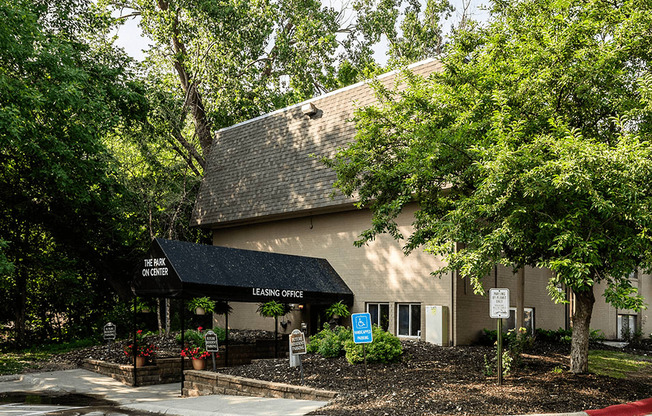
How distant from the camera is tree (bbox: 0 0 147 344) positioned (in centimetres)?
1880

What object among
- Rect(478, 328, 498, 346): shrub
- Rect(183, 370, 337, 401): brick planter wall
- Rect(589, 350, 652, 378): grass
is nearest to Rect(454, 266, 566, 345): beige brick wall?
Rect(478, 328, 498, 346): shrub

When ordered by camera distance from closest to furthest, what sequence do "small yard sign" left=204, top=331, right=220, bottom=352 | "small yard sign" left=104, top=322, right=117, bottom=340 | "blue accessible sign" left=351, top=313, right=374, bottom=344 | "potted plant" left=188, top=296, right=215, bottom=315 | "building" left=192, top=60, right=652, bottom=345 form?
1. "blue accessible sign" left=351, top=313, right=374, bottom=344
2. "small yard sign" left=204, top=331, right=220, bottom=352
3. "potted plant" left=188, top=296, right=215, bottom=315
4. "building" left=192, top=60, right=652, bottom=345
5. "small yard sign" left=104, top=322, right=117, bottom=340

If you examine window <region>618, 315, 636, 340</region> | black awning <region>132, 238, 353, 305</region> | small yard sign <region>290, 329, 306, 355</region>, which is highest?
black awning <region>132, 238, 353, 305</region>

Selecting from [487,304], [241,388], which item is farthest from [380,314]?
[241,388]

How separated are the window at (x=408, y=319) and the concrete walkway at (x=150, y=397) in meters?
7.62

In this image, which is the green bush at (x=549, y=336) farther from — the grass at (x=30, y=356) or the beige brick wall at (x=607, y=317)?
the grass at (x=30, y=356)

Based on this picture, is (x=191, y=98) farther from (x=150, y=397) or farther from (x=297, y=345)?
(x=297, y=345)

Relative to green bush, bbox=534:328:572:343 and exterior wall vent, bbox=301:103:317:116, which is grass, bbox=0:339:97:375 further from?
green bush, bbox=534:328:572:343

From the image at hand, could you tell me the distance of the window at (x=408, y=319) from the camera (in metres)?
19.7

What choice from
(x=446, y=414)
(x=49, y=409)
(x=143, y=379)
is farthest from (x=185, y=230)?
(x=446, y=414)

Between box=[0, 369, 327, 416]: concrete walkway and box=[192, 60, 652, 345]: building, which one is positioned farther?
box=[192, 60, 652, 345]: building

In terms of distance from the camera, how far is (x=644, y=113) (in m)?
11.2

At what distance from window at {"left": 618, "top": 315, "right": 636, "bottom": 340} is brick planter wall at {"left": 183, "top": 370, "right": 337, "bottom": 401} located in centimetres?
2116

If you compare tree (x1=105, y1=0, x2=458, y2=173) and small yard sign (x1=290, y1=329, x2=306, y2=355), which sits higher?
tree (x1=105, y1=0, x2=458, y2=173)
